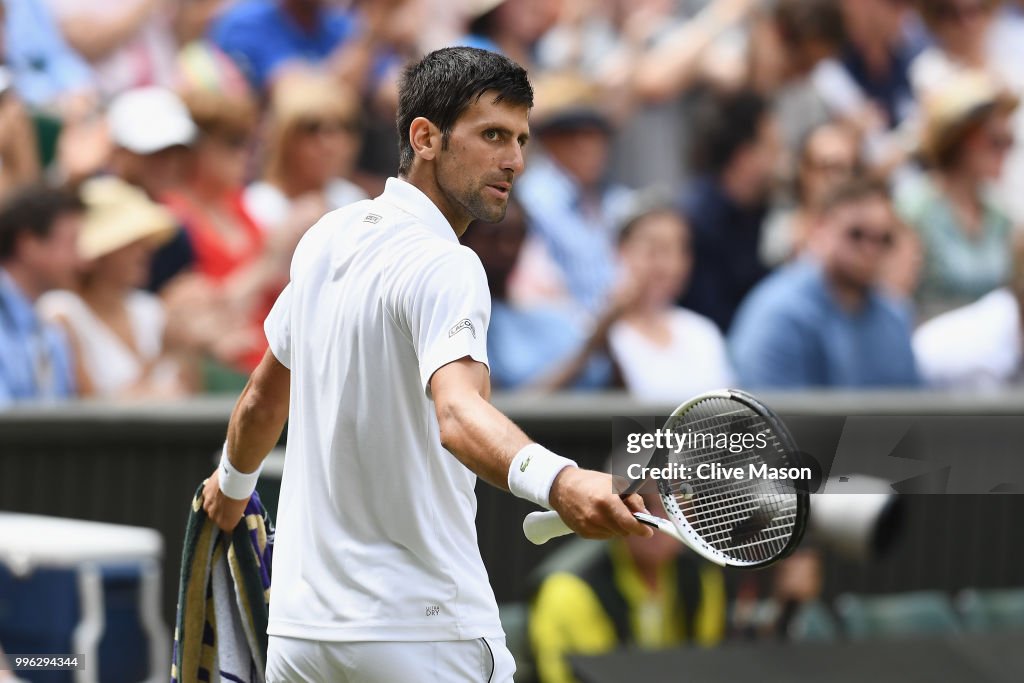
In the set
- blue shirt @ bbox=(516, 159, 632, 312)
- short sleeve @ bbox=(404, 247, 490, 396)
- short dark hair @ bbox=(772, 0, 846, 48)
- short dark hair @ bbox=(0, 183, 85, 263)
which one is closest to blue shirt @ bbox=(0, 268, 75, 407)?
short dark hair @ bbox=(0, 183, 85, 263)

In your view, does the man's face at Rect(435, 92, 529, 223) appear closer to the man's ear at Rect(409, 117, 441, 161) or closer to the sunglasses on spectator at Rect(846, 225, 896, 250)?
the man's ear at Rect(409, 117, 441, 161)

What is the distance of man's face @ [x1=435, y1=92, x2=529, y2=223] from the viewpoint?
2416 millimetres

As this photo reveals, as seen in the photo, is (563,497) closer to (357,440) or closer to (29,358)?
(357,440)

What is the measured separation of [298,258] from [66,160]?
349 cm

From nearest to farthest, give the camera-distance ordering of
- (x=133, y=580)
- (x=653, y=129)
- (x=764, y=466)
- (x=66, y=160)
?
(x=764, y=466), (x=133, y=580), (x=66, y=160), (x=653, y=129)

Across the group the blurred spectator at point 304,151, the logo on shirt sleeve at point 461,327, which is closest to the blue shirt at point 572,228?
the blurred spectator at point 304,151

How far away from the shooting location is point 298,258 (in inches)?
100

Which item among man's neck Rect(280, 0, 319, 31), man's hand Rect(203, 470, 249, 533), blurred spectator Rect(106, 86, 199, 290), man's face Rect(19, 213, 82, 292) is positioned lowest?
man's hand Rect(203, 470, 249, 533)

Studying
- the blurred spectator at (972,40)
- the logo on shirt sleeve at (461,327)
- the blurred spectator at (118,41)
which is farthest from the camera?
the blurred spectator at (972,40)

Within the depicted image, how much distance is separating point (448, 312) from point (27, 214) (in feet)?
11.8

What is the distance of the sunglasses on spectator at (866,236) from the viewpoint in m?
6.48

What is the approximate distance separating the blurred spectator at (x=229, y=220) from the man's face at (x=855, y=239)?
7.34ft

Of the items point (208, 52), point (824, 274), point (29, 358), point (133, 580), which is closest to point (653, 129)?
point (824, 274)

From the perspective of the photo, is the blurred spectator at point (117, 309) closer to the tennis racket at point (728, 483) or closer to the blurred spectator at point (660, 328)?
the blurred spectator at point (660, 328)
